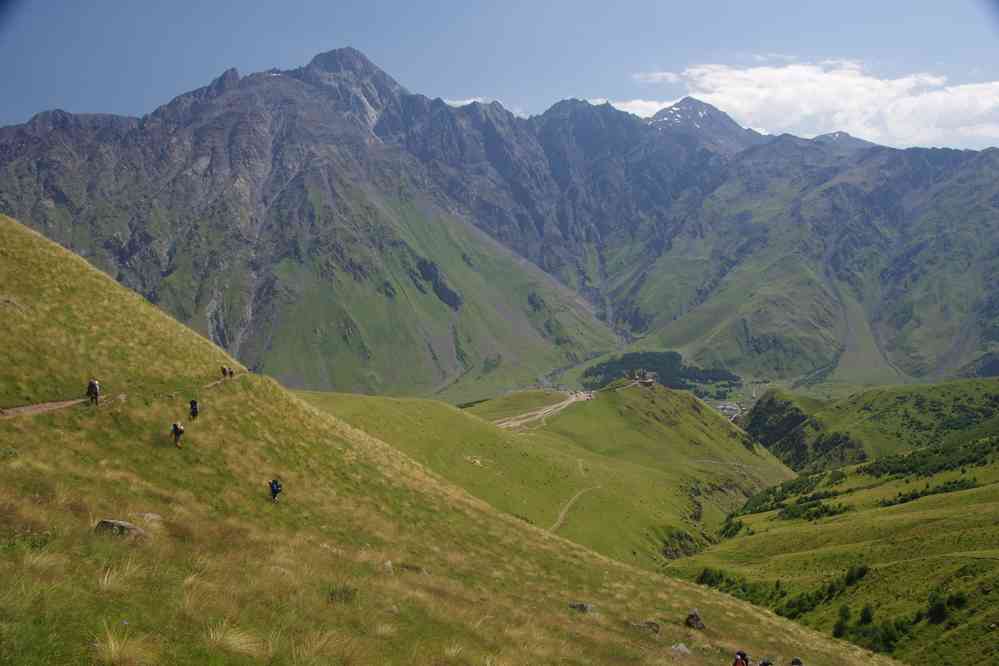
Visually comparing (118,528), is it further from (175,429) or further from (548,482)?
(548,482)

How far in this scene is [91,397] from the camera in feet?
125

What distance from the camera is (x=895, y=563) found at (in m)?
59.4

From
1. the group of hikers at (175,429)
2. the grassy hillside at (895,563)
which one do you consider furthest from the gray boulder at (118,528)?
the grassy hillside at (895,563)

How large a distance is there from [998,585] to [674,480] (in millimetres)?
122103

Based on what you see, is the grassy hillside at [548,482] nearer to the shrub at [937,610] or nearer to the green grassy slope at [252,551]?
the green grassy slope at [252,551]

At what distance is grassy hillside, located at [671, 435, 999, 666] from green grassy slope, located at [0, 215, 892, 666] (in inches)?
317

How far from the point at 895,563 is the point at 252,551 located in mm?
61003

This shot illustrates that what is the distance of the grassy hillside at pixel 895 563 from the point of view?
46.7 metres

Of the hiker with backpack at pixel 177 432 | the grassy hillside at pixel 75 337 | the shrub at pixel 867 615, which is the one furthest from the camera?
the shrub at pixel 867 615

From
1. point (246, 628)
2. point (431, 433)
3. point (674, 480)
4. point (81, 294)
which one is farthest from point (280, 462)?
point (674, 480)

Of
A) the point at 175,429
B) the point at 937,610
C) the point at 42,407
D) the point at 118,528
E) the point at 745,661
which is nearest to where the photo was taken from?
the point at 118,528

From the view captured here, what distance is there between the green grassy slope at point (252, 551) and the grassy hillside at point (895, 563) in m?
8.06

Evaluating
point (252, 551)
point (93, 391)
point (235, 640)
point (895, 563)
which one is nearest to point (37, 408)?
point (93, 391)

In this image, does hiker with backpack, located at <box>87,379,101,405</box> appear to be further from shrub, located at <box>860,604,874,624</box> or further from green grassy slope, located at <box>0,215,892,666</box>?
shrub, located at <box>860,604,874,624</box>
